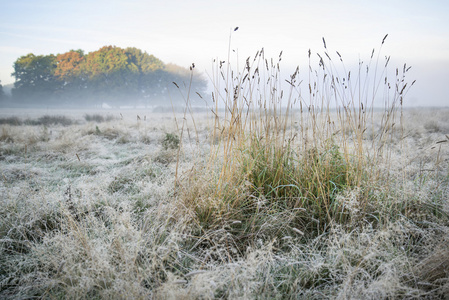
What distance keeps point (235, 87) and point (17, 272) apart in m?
1.92

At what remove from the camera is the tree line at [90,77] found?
3416cm

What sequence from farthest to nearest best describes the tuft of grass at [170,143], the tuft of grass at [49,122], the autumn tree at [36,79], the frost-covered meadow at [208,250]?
the autumn tree at [36,79] < the tuft of grass at [49,122] < the tuft of grass at [170,143] < the frost-covered meadow at [208,250]

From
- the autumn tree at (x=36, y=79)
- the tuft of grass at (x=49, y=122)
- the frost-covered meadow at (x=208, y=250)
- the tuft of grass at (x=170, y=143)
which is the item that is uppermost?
the autumn tree at (x=36, y=79)

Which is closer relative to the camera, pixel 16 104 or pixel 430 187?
pixel 430 187

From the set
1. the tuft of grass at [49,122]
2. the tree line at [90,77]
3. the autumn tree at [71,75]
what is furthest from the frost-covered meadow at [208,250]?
the autumn tree at [71,75]

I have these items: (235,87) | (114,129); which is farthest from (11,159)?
(235,87)

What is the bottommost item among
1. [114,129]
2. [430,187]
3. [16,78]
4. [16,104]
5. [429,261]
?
[429,261]

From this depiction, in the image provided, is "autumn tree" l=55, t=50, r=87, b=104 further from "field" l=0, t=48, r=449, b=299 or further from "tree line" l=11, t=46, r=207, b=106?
"field" l=0, t=48, r=449, b=299

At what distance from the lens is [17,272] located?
58.4 inches

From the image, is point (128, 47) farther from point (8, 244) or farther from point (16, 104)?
point (8, 244)

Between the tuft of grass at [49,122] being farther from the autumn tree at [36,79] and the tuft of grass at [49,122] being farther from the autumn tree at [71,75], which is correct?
the autumn tree at [36,79]

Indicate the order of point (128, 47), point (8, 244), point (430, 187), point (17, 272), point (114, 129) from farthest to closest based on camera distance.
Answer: point (128, 47) < point (114, 129) < point (430, 187) < point (8, 244) < point (17, 272)

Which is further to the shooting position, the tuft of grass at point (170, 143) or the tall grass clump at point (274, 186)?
the tuft of grass at point (170, 143)

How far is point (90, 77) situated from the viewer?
3581 centimetres
